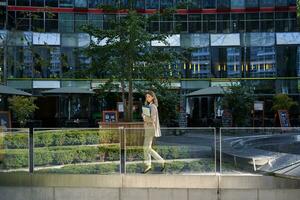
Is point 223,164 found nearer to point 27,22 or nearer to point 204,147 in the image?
point 204,147

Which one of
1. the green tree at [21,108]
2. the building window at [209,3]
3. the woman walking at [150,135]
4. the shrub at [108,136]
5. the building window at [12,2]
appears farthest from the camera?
the building window at [209,3]

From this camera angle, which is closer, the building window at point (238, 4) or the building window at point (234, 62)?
the building window at point (234, 62)

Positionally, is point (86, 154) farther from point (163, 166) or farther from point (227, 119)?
point (227, 119)

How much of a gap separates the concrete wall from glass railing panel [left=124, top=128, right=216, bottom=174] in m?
0.21

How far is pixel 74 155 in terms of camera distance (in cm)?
1138

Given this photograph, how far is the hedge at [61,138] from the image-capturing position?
444 inches

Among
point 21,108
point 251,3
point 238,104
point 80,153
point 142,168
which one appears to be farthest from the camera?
point 251,3

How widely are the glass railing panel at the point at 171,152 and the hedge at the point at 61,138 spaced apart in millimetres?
479

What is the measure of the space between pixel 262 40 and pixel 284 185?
120ft

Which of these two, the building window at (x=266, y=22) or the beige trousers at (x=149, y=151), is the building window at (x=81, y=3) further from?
the beige trousers at (x=149, y=151)

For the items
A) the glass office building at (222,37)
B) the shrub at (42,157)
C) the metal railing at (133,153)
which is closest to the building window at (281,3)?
the glass office building at (222,37)

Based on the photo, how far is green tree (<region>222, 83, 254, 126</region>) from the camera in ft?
105

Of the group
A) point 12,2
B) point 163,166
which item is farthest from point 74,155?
point 12,2

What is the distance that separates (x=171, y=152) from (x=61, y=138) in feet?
8.09
